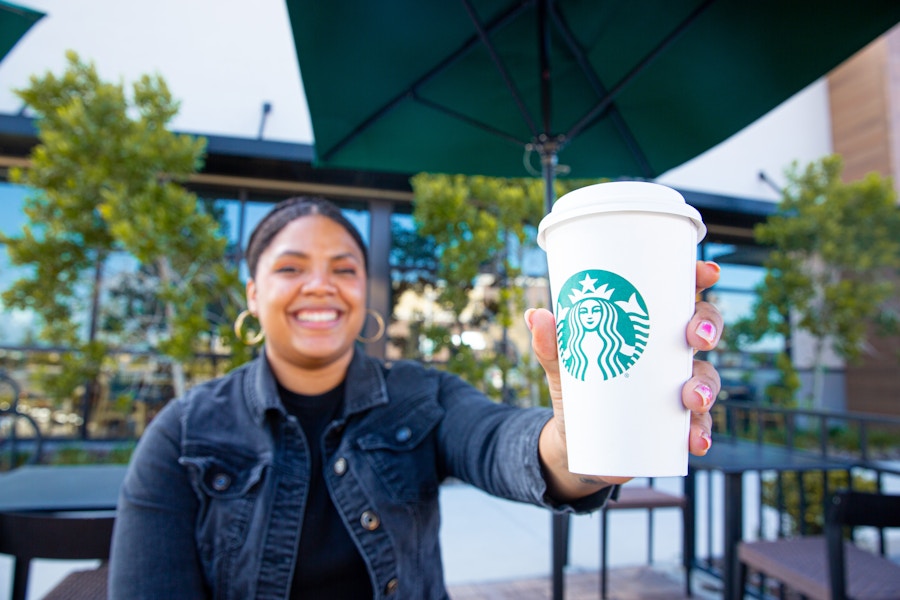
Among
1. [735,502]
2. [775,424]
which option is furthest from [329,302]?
[775,424]

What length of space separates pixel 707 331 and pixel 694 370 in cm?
10

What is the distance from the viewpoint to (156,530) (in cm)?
110

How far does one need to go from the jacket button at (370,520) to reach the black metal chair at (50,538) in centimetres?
63

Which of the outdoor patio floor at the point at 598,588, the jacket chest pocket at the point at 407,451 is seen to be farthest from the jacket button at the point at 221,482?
the outdoor patio floor at the point at 598,588

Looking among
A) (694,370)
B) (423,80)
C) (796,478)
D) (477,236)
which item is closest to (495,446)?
(694,370)

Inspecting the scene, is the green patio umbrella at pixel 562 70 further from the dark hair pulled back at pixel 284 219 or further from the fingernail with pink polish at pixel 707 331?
the fingernail with pink polish at pixel 707 331

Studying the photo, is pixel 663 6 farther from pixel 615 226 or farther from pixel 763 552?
pixel 763 552

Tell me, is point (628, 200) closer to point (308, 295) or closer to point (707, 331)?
point (707, 331)

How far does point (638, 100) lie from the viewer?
216 centimetres

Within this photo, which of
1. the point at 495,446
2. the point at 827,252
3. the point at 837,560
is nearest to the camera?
the point at 495,446

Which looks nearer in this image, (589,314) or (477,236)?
(589,314)

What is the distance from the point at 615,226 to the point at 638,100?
181cm

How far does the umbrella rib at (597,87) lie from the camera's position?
1.92 meters

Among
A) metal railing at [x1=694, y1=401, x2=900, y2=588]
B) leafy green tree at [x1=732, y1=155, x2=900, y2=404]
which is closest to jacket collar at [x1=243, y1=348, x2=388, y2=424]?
metal railing at [x1=694, y1=401, x2=900, y2=588]
